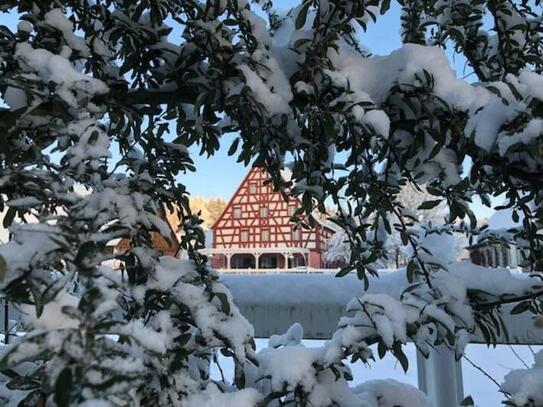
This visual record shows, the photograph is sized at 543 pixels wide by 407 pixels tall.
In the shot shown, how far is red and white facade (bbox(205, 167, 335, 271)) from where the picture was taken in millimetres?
17281

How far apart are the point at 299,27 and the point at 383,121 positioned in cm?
26

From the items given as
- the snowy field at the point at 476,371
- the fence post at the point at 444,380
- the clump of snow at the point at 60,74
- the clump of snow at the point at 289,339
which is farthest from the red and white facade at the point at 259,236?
the clump of snow at the point at 60,74

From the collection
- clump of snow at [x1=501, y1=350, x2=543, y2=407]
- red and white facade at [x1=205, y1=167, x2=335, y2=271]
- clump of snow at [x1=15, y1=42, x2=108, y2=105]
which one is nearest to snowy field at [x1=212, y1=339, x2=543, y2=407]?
clump of snow at [x1=501, y1=350, x2=543, y2=407]

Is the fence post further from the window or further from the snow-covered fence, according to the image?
the window

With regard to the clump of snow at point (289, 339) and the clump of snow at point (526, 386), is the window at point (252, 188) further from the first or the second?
the clump of snow at point (526, 386)

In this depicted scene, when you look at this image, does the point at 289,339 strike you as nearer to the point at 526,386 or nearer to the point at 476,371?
the point at 526,386

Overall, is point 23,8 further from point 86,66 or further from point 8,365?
point 8,365

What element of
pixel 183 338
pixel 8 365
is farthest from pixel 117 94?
pixel 8 365

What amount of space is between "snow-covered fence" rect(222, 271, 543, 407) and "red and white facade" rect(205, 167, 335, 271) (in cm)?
1462

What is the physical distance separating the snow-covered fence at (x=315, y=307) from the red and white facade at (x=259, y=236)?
14622 mm

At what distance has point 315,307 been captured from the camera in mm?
1663

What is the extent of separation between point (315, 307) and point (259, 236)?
16216mm

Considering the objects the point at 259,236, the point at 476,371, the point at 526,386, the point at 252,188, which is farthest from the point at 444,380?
the point at 252,188

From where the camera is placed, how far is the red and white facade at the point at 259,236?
1728 centimetres
